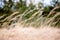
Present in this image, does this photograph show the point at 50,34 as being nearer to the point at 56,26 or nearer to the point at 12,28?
the point at 56,26

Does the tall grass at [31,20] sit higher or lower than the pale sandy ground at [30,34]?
higher

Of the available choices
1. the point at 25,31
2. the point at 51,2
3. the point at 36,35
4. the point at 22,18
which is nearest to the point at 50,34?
the point at 36,35

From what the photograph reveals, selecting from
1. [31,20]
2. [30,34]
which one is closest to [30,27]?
[31,20]

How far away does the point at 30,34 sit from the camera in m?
1.96

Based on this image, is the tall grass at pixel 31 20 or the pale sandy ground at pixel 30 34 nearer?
the pale sandy ground at pixel 30 34

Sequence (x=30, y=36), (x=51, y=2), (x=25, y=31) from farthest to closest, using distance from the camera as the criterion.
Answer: (x=51, y=2), (x=25, y=31), (x=30, y=36)

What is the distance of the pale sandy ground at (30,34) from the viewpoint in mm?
1872

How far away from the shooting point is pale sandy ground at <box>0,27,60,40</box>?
1872mm

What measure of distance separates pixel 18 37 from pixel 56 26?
0.63 meters

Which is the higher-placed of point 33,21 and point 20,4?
point 20,4

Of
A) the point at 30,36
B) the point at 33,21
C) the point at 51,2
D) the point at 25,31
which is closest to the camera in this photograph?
the point at 30,36

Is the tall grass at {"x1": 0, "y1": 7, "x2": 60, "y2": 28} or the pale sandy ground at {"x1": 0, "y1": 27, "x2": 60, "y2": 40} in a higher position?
the tall grass at {"x1": 0, "y1": 7, "x2": 60, "y2": 28}

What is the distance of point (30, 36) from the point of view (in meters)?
1.90

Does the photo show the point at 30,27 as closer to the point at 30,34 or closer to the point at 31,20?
the point at 31,20
